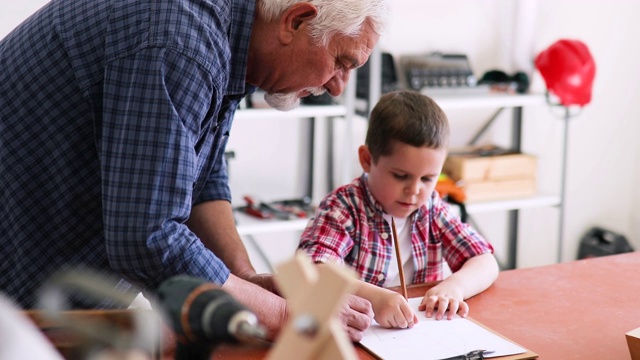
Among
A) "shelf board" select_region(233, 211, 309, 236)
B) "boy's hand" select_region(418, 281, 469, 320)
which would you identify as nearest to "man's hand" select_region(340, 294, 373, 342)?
"boy's hand" select_region(418, 281, 469, 320)

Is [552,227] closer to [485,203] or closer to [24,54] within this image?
[485,203]

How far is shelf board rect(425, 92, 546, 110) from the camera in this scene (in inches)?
124

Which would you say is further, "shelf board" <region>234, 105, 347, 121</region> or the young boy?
"shelf board" <region>234, 105, 347, 121</region>

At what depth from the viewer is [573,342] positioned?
1348 mm

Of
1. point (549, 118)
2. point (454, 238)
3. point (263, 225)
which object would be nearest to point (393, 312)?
point (454, 238)

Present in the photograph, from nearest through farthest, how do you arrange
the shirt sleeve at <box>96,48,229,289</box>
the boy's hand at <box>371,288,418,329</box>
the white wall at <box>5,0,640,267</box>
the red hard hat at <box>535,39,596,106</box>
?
the shirt sleeve at <box>96,48,229,289</box>, the boy's hand at <box>371,288,418,329</box>, the red hard hat at <box>535,39,596,106</box>, the white wall at <box>5,0,640,267</box>

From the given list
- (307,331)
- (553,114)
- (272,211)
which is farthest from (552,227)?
(307,331)

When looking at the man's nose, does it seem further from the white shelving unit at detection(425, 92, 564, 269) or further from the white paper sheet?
the white shelving unit at detection(425, 92, 564, 269)

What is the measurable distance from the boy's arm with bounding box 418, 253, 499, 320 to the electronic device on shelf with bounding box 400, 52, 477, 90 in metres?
1.54

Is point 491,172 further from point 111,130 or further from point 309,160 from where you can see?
point 111,130

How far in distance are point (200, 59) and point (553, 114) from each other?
2.96 m

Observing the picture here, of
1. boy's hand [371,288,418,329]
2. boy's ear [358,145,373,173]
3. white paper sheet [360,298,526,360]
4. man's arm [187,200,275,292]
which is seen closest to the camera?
white paper sheet [360,298,526,360]

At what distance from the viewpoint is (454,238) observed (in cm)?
185

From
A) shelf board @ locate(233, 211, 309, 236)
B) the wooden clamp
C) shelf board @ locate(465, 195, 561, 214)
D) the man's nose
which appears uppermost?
the man's nose
